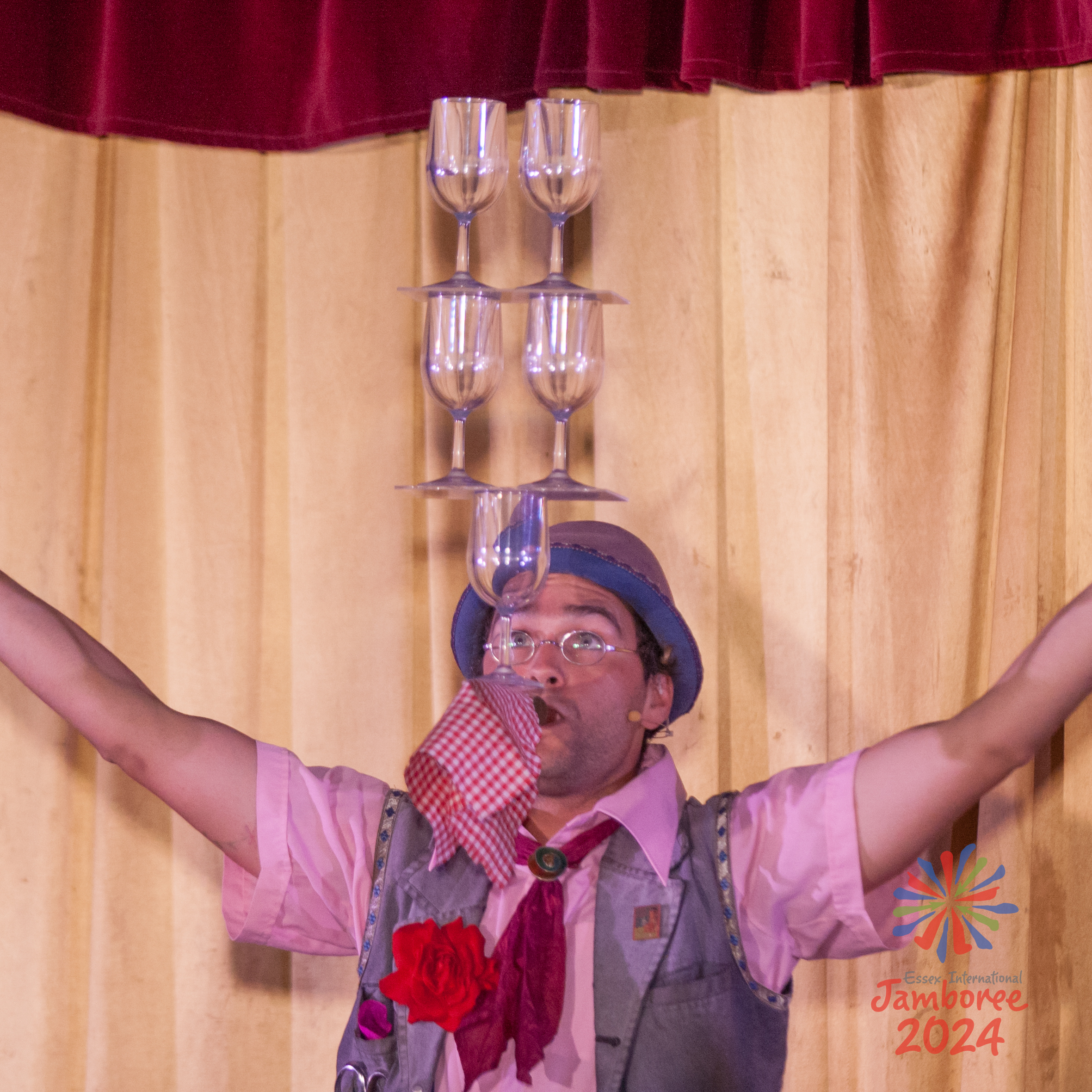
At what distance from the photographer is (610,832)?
58.7 inches

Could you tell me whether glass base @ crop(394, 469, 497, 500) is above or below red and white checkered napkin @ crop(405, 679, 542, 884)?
above

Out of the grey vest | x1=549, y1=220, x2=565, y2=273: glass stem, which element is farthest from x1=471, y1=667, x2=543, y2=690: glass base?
x1=549, y1=220, x2=565, y2=273: glass stem

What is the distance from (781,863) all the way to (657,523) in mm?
509

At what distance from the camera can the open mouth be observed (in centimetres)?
148

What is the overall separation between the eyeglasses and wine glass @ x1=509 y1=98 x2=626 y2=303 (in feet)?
1.31

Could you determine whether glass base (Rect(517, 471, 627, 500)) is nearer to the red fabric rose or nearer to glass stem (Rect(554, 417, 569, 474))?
glass stem (Rect(554, 417, 569, 474))

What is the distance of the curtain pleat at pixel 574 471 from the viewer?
1667 millimetres

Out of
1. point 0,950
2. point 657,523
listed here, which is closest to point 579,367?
point 657,523

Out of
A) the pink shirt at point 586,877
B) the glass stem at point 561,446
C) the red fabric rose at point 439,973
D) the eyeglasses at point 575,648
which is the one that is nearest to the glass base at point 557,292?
the glass stem at point 561,446

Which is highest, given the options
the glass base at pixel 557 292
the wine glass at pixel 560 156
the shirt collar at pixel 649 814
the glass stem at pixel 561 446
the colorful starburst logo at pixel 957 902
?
the wine glass at pixel 560 156

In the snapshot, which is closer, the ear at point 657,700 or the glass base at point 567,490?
the glass base at point 567,490

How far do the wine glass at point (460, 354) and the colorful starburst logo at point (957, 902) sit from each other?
78cm

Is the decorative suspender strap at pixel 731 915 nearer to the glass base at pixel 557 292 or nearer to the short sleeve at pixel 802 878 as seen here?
the short sleeve at pixel 802 878

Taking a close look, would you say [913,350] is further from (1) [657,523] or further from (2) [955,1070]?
(2) [955,1070]
